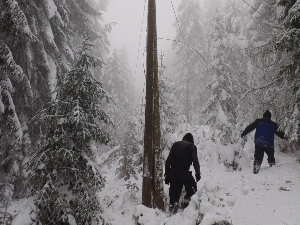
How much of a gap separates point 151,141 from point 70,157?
2129 millimetres

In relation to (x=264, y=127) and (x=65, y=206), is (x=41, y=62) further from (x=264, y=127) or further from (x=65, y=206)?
(x=264, y=127)

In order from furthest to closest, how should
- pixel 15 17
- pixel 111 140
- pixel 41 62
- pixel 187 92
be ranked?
pixel 187 92 < pixel 41 62 < pixel 15 17 < pixel 111 140

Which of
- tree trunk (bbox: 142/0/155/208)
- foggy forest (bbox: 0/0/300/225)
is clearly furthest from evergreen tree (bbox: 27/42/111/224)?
tree trunk (bbox: 142/0/155/208)

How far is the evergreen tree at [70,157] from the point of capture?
5.10 meters

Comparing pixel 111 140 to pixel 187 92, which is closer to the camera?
pixel 111 140

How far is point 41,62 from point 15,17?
2.87 meters

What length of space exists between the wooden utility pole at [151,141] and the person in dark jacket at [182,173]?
0.32 metres

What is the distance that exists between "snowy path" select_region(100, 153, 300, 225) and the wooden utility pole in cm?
41

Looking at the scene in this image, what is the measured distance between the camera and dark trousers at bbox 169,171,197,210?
6.18m

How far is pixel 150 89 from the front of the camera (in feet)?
21.3

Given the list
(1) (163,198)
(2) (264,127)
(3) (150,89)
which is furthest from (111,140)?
(2) (264,127)

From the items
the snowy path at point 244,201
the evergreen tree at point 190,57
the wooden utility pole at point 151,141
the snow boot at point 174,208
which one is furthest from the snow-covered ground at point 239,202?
the evergreen tree at point 190,57

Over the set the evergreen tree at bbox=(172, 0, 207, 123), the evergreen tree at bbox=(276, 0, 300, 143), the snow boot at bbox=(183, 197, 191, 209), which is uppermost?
the evergreen tree at bbox=(172, 0, 207, 123)

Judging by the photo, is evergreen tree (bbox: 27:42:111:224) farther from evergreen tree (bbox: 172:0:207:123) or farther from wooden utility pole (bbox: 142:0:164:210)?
evergreen tree (bbox: 172:0:207:123)
